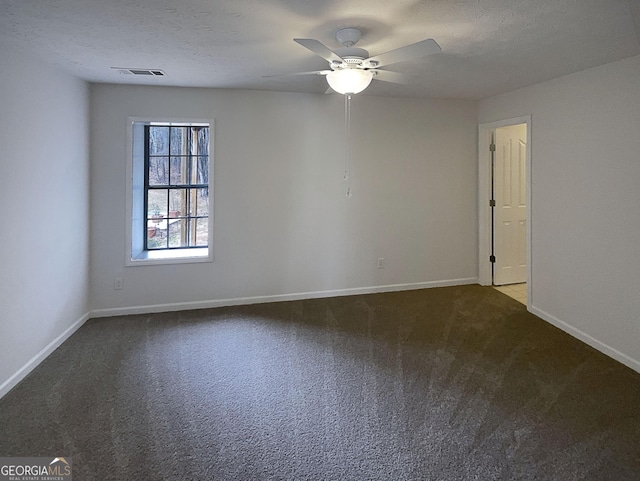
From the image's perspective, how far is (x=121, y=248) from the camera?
12.9 feet

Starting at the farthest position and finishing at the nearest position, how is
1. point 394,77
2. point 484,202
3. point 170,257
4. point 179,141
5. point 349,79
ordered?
point 484,202 < point 179,141 < point 170,257 < point 394,77 < point 349,79

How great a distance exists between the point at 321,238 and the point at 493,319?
6.67ft

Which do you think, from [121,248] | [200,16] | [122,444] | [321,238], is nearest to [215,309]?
[121,248]

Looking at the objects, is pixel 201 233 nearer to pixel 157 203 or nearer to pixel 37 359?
pixel 157 203

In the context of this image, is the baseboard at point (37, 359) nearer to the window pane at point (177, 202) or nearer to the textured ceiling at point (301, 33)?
the window pane at point (177, 202)

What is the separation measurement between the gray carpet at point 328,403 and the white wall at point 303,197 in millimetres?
677

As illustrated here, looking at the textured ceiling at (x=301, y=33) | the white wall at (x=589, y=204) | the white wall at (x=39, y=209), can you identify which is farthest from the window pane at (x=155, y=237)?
the white wall at (x=589, y=204)

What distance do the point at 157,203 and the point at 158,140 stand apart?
72cm

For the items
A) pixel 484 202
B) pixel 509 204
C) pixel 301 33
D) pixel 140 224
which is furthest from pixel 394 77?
pixel 140 224

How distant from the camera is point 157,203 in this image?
4.36 metres

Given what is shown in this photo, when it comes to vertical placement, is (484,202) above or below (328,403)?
above

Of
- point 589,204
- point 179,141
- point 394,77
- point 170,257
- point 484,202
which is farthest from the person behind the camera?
point 484,202

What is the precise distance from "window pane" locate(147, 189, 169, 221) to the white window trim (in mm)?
117

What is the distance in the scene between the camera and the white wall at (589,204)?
9.42ft
